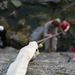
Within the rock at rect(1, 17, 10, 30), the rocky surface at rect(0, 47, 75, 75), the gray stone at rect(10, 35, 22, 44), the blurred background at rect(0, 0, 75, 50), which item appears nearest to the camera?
the rocky surface at rect(0, 47, 75, 75)

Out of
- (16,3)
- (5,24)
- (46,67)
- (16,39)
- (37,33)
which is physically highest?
(16,3)

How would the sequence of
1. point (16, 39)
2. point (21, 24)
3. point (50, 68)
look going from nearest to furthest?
point (50, 68)
point (16, 39)
point (21, 24)

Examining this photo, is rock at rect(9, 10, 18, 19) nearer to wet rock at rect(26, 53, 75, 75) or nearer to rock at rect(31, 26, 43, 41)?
rock at rect(31, 26, 43, 41)

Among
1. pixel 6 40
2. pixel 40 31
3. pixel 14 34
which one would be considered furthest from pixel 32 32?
pixel 6 40

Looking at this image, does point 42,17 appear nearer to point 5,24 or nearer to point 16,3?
point 16,3

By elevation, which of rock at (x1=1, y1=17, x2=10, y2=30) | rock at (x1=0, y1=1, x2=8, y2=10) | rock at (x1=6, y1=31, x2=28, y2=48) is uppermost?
rock at (x1=0, y1=1, x2=8, y2=10)

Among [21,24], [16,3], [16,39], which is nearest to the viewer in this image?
[16,39]

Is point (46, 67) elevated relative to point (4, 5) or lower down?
lower down

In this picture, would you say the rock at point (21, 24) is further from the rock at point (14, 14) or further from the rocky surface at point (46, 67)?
the rocky surface at point (46, 67)

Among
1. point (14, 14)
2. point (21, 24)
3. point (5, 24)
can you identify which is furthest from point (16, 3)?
point (5, 24)

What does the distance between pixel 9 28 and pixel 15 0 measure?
136 cm

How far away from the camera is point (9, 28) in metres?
5.95

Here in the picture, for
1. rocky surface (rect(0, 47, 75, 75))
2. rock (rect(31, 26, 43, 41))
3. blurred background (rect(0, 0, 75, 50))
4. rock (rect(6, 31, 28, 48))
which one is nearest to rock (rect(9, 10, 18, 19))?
blurred background (rect(0, 0, 75, 50))

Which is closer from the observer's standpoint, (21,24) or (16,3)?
(16,3)
